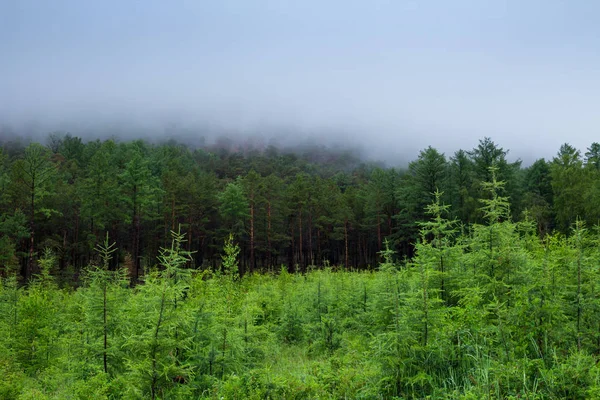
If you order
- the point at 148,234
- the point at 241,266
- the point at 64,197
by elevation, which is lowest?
the point at 241,266

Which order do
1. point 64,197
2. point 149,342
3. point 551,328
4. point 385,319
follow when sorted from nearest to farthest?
point 149,342 < point 551,328 < point 385,319 < point 64,197

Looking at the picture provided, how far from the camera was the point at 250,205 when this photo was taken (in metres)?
49.6

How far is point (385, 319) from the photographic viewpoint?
7.95m

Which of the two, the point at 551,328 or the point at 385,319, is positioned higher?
the point at 551,328

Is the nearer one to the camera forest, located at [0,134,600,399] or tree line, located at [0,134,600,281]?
forest, located at [0,134,600,399]

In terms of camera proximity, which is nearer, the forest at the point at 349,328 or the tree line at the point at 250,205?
the forest at the point at 349,328

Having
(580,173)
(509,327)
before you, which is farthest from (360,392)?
(580,173)

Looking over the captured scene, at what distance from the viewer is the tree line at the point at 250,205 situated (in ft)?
127

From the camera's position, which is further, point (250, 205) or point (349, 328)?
point (250, 205)

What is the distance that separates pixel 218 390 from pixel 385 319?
13.0 ft

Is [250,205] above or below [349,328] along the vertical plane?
above

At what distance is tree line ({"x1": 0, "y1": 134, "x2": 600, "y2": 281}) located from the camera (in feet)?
127

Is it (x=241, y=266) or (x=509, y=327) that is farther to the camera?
(x=241, y=266)

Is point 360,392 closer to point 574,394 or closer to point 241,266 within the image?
point 574,394
